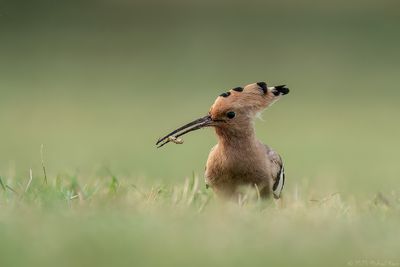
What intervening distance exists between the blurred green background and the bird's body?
4335mm

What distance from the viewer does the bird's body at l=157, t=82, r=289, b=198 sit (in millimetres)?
4855

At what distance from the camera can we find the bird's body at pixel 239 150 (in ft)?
15.9

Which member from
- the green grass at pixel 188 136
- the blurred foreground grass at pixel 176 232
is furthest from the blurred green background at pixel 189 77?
the blurred foreground grass at pixel 176 232

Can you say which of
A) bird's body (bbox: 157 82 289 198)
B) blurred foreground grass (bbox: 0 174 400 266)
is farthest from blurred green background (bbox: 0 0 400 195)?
blurred foreground grass (bbox: 0 174 400 266)

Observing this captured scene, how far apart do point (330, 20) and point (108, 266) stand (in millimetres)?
20663

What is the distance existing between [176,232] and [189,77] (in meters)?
16.4

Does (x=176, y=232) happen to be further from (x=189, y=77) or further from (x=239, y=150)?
(x=189, y=77)

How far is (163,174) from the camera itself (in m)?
9.56

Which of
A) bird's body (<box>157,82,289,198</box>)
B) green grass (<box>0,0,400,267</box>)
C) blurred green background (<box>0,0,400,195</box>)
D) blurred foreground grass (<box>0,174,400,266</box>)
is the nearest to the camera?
blurred foreground grass (<box>0,174,400,266</box>)

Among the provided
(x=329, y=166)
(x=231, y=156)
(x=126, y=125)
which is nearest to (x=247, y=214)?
(x=231, y=156)

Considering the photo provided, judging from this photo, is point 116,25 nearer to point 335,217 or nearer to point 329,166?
point 329,166

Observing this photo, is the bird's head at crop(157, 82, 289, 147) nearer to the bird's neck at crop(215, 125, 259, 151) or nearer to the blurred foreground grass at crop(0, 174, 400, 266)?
the bird's neck at crop(215, 125, 259, 151)

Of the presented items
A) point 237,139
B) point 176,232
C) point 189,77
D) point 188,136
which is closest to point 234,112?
point 237,139

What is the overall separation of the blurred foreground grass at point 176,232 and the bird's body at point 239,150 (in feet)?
0.87
